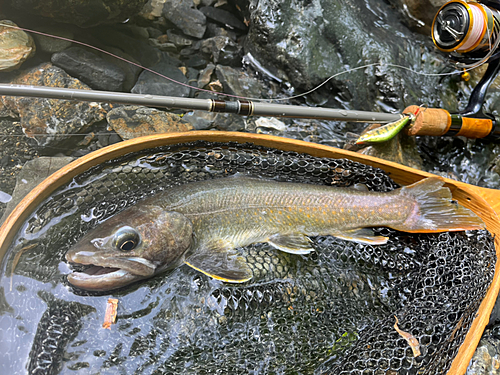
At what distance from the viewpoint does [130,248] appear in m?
1.92

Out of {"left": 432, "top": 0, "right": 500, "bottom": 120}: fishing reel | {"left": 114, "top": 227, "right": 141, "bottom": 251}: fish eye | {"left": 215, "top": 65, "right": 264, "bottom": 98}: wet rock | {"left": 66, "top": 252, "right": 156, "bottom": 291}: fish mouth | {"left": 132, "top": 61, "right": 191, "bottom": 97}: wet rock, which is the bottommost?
{"left": 66, "top": 252, "right": 156, "bottom": 291}: fish mouth

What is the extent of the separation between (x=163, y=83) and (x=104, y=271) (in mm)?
2372

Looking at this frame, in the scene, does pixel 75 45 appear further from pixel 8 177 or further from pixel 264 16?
pixel 264 16

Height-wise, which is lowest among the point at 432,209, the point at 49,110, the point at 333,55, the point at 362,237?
the point at 49,110

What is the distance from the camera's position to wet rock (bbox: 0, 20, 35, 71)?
9.59 ft

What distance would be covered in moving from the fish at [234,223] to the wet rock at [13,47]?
213 cm

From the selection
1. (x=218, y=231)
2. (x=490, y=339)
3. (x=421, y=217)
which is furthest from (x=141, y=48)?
(x=490, y=339)

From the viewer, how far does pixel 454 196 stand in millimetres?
2615

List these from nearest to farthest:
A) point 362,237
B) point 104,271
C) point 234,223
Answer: point 104,271
point 234,223
point 362,237

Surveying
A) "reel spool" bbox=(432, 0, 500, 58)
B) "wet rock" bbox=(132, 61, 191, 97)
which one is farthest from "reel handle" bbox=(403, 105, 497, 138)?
"wet rock" bbox=(132, 61, 191, 97)

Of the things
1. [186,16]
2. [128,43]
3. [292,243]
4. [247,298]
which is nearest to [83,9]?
[128,43]

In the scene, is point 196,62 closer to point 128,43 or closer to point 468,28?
point 128,43

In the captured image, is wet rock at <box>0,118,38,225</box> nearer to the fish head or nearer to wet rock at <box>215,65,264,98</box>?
the fish head

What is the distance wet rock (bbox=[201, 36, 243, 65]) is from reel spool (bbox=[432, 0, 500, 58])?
220cm
